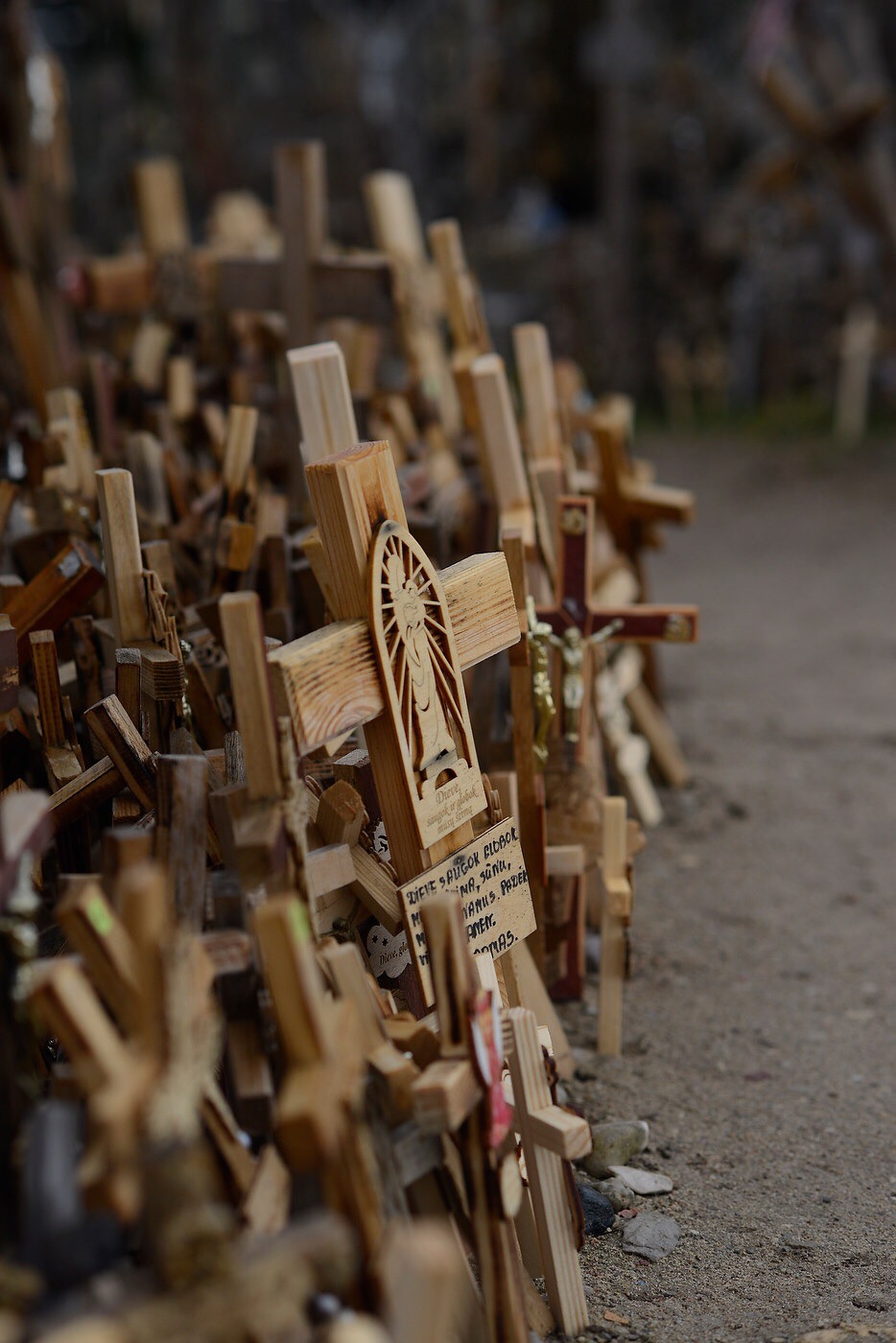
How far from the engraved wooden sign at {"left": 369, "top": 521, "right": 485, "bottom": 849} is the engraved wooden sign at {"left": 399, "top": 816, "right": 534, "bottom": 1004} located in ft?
0.18

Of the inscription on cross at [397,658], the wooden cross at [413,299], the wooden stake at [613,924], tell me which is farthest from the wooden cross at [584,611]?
the wooden cross at [413,299]

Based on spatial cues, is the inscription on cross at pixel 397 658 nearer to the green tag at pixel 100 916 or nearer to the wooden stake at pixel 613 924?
the green tag at pixel 100 916

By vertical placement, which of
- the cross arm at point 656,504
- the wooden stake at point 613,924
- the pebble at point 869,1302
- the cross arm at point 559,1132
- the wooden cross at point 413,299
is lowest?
the pebble at point 869,1302

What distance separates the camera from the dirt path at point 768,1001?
2.04 metres

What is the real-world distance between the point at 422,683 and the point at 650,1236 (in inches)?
38.9

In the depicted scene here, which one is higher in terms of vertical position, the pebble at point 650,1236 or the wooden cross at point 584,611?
the wooden cross at point 584,611

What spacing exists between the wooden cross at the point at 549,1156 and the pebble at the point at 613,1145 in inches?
17.0

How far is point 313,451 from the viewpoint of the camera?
8.10ft

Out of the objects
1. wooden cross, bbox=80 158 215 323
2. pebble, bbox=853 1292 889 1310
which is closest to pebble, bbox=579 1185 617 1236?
pebble, bbox=853 1292 889 1310

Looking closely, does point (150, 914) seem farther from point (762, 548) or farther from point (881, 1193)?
point (762, 548)

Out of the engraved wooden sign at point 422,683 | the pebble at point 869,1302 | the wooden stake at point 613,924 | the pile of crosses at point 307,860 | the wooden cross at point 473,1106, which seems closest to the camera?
the pile of crosses at point 307,860

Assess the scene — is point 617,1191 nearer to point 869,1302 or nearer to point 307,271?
point 869,1302

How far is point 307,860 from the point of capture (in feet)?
5.89

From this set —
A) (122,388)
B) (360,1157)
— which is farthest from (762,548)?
(360,1157)
